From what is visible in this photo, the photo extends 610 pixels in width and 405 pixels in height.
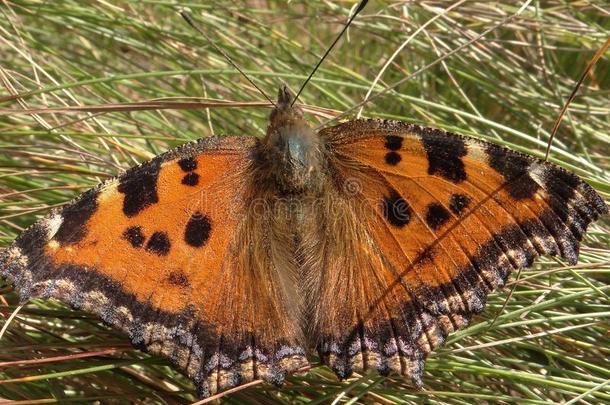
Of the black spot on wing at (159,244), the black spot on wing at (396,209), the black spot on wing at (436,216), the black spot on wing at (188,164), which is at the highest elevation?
the black spot on wing at (188,164)

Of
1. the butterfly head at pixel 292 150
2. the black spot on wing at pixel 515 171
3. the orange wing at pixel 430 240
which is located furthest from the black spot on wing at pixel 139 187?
the black spot on wing at pixel 515 171

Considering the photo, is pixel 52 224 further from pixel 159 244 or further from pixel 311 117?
pixel 311 117

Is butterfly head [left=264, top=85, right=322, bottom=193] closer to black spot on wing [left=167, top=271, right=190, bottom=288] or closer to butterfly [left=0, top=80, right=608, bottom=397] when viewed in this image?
butterfly [left=0, top=80, right=608, bottom=397]

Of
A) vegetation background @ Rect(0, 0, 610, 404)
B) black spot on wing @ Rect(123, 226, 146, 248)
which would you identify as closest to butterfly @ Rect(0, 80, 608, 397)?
black spot on wing @ Rect(123, 226, 146, 248)

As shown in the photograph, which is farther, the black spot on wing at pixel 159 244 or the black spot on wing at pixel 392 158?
the black spot on wing at pixel 392 158

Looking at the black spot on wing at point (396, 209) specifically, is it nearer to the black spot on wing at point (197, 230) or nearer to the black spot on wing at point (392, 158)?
the black spot on wing at point (392, 158)

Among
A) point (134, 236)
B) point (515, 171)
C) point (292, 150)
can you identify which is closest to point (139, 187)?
point (134, 236)

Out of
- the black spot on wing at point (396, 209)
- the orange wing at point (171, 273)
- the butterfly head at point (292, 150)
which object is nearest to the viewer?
the orange wing at point (171, 273)
